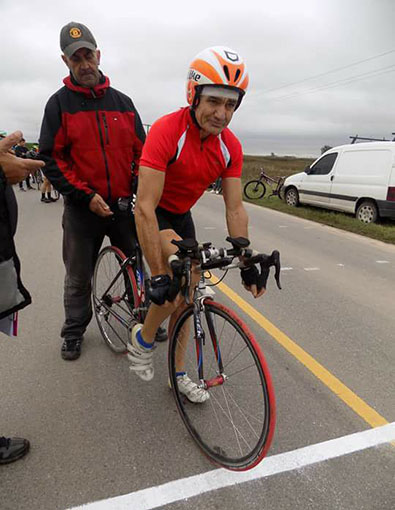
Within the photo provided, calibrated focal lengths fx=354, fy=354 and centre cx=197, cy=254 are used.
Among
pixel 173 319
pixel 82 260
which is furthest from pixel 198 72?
pixel 82 260

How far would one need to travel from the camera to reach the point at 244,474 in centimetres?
193

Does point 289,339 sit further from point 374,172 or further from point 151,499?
point 374,172

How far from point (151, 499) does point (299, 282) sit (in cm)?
367

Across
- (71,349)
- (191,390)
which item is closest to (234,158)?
(191,390)

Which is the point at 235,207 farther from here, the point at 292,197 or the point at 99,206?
the point at 292,197

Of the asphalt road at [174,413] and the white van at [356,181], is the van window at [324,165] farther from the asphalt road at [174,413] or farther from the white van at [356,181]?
the asphalt road at [174,413]

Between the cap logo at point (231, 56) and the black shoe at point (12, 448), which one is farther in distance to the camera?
the black shoe at point (12, 448)

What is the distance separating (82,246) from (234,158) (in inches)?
55.4

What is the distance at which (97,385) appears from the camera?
265 centimetres

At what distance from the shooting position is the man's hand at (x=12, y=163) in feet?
4.94

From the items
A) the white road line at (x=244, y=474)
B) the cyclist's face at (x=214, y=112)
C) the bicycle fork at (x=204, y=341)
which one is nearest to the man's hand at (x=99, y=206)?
the cyclist's face at (x=214, y=112)

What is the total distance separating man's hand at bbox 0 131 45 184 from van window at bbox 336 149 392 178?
8.99 m

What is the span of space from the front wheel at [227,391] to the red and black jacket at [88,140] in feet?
4.10

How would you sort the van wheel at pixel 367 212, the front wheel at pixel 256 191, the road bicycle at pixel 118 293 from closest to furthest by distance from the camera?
1. the road bicycle at pixel 118 293
2. the van wheel at pixel 367 212
3. the front wheel at pixel 256 191
